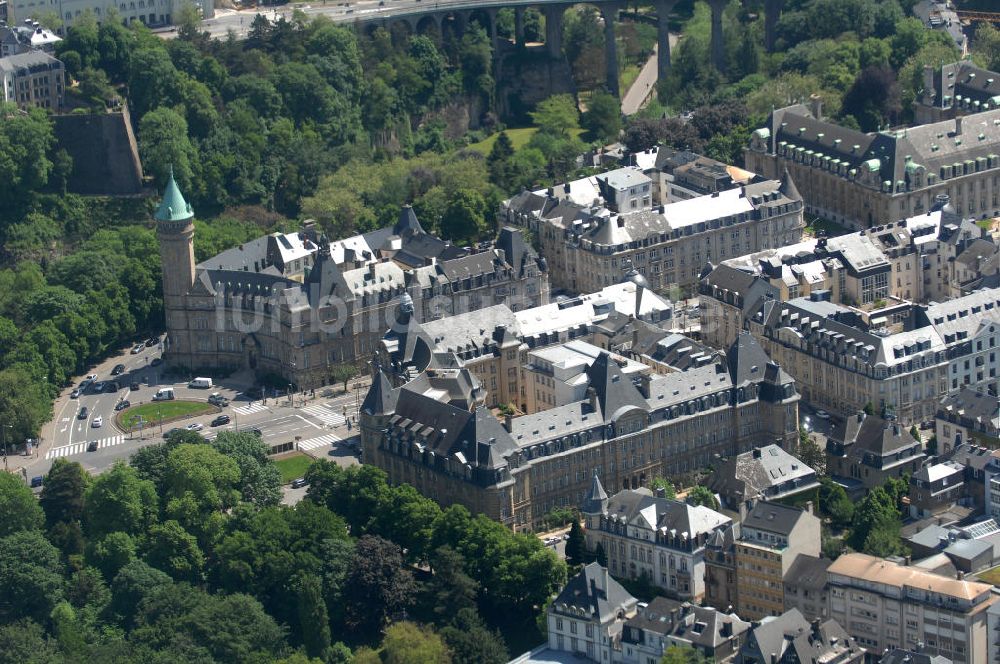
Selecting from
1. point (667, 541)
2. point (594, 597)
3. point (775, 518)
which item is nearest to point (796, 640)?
point (775, 518)

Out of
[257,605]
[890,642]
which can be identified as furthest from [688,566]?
[257,605]

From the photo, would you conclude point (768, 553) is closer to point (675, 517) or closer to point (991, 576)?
point (675, 517)

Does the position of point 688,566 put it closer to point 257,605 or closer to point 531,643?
point 531,643

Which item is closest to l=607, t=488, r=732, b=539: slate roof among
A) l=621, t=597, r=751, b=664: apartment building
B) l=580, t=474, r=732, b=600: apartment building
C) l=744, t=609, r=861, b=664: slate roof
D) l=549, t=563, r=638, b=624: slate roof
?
l=580, t=474, r=732, b=600: apartment building

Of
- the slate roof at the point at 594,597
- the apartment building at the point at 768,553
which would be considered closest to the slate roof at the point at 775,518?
the apartment building at the point at 768,553

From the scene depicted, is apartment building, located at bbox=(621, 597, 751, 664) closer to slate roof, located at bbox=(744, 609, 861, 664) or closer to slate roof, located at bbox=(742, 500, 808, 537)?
slate roof, located at bbox=(744, 609, 861, 664)
